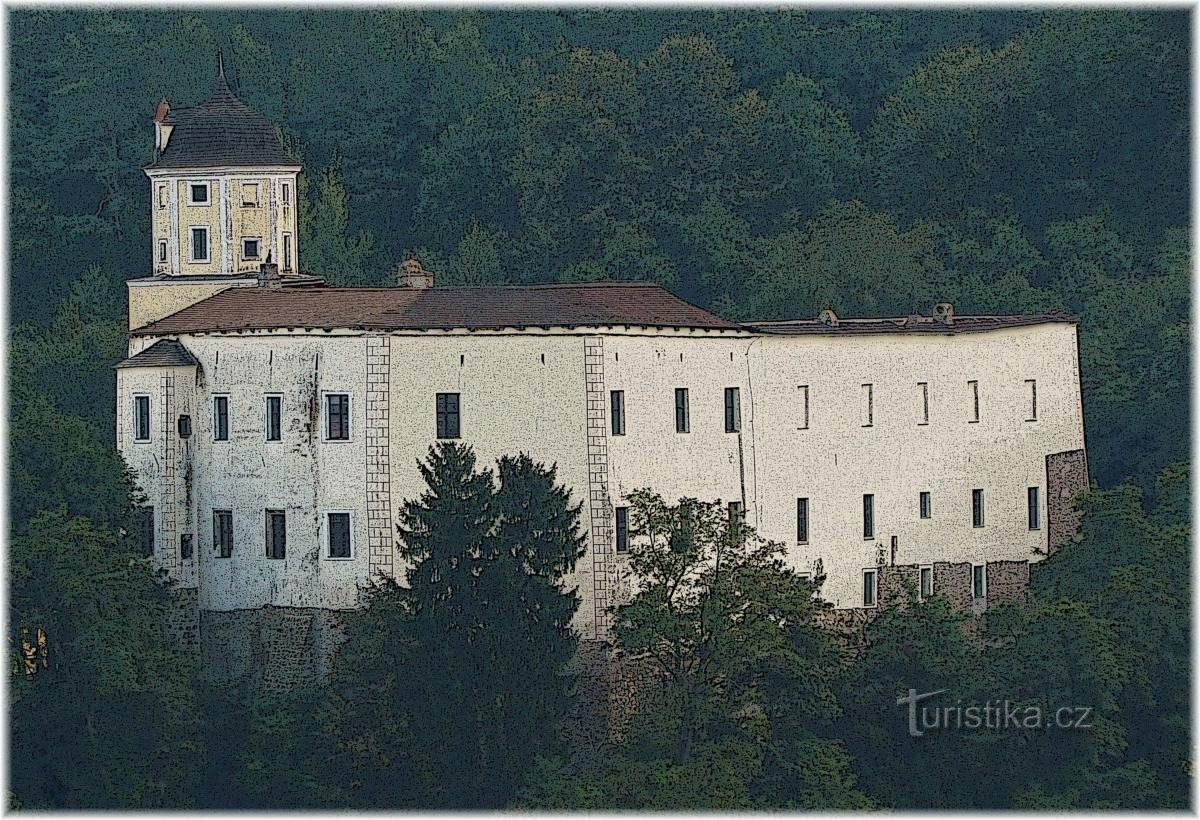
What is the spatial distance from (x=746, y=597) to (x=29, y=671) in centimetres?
1151

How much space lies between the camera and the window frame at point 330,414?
5756 cm

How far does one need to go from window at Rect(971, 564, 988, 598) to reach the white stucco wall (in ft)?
5.23

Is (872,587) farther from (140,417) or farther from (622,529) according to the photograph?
(140,417)

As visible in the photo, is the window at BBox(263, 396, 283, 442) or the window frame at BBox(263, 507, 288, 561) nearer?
the window at BBox(263, 396, 283, 442)

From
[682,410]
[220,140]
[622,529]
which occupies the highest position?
[220,140]

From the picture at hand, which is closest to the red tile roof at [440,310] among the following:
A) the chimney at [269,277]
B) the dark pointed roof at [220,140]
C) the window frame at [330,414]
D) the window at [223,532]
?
→ the window frame at [330,414]

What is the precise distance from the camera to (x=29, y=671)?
57.7 meters

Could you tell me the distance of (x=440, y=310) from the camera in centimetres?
5806

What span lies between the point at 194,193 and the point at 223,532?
27.7 feet

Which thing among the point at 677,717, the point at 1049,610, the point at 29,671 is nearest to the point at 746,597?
the point at 677,717

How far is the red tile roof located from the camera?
5747 cm

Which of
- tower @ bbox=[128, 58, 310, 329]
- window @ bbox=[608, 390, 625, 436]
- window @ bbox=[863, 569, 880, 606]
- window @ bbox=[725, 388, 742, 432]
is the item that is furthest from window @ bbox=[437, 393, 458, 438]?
window @ bbox=[863, 569, 880, 606]

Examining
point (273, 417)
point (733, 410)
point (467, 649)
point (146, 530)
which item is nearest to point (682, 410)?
point (733, 410)

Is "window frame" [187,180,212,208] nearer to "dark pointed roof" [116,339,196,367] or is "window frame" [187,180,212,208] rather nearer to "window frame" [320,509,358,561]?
"dark pointed roof" [116,339,196,367]
